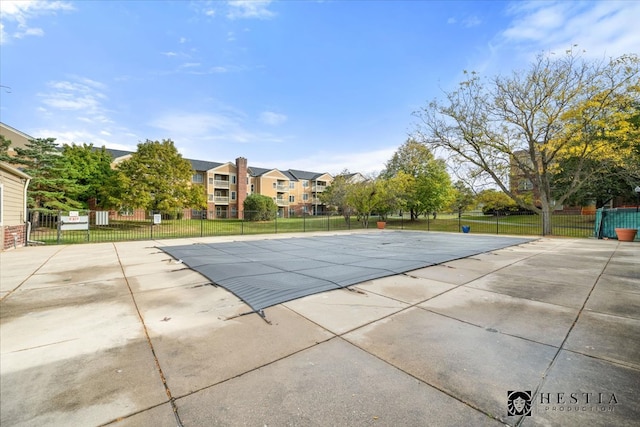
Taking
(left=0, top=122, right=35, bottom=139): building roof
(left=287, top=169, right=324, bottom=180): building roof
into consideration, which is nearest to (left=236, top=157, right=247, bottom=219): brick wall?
(left=287, top=169, right=324, bottom=180): building roof

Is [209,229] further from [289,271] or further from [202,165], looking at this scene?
[202,165]

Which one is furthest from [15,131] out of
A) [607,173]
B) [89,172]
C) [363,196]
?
[607,173]

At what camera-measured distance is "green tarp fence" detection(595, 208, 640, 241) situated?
513 inches

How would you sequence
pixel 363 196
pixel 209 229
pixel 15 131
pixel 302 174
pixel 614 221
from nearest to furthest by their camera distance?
1. pixel 614 221
2. pixel 15 131
3. pixel 209 229
4. pixel 363 196
5. pixel 302 174

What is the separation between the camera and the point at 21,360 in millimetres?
2412

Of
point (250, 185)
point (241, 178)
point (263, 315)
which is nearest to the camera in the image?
point (263, 315)

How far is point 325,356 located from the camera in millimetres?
2432

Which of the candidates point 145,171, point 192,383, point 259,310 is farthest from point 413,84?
point 145,171

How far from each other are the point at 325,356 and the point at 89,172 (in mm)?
26756

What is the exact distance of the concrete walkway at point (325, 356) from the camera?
172 cm

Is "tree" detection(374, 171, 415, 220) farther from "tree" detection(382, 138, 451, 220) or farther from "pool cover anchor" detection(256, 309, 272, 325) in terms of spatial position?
"pool cover anchor" detection(256, 309, 272, 325)

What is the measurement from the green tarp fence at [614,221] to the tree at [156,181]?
27.1 m

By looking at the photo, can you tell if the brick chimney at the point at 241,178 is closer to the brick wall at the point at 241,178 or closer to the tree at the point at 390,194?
the brick wall at the point at 241,178

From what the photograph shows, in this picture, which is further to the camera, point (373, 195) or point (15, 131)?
point (373, 195)
